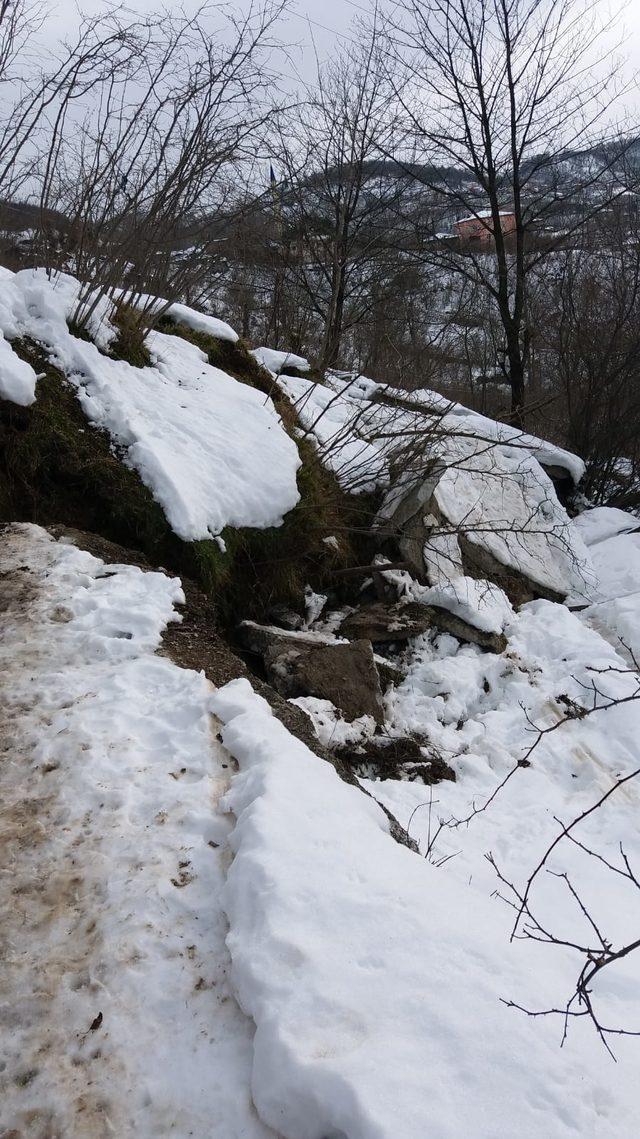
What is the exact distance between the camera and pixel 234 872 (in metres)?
1.78

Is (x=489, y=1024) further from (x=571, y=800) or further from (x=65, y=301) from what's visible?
(x=65, y=301)

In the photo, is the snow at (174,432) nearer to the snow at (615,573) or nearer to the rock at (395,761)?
the rock at (395,761)

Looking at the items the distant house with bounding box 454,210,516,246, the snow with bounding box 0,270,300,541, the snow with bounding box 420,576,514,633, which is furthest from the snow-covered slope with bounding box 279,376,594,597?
the distant house with bounding box 454,210,516,246

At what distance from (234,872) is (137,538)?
8.59ft

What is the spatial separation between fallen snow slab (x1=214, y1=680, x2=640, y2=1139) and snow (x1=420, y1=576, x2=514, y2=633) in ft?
9.96

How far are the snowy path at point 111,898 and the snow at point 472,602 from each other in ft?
9.01

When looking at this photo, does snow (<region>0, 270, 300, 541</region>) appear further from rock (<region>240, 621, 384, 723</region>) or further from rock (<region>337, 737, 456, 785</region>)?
rock (<region>337, 737, 456, 785</region>)

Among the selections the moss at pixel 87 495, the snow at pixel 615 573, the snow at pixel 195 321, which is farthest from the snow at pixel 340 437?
the snow at pixel 615 573

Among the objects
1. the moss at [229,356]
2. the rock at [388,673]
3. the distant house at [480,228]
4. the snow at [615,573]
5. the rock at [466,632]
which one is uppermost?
the distant house at [480,228]

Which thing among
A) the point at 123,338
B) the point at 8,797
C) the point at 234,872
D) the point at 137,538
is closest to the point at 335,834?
the point at 234,872

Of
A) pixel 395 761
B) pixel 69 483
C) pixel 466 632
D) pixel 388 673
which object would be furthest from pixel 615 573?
pixel 69 483

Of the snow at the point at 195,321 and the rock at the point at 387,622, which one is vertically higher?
the snow at the point at 195,321

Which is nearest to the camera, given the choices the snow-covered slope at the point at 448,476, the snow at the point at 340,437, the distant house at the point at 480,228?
the snow-covered slope at the point at 448,476

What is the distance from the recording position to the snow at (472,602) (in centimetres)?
496
